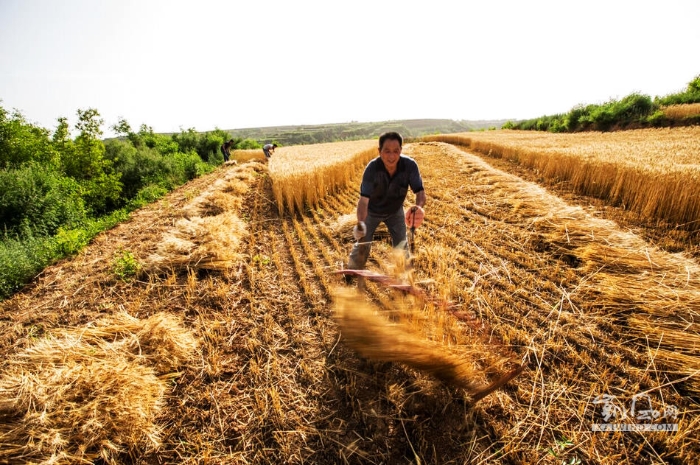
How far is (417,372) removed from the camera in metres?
2.26

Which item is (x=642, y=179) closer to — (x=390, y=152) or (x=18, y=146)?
(x=390, y=152)

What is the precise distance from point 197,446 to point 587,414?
291 centimetres

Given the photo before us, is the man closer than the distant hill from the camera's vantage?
Yes

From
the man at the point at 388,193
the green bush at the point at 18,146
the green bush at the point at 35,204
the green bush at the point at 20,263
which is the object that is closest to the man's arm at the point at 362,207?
the man at the point at 388,193

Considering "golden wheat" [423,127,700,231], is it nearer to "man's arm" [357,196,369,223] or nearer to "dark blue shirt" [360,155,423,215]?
"dark blue shirt" [360,155,423,215]

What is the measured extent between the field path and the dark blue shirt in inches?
43.6

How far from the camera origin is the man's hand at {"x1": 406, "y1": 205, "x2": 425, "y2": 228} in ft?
10.2

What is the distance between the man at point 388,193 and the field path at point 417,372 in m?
0.70

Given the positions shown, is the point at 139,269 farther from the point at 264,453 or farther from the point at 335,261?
the point at 264,453

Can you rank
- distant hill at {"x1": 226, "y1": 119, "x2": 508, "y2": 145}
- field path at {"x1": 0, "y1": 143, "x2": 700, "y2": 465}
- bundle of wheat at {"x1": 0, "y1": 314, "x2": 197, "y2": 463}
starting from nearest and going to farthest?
bundle of wheat at {"x1": 0, "y1": 314, "x2": 197, "y2": 463} → field path at {"x1": 0, "y1": 143, "x2": 700, "y2": 465} → distant hill at {"x1": 226, "y1": 119, "x2": 508, "y2": 145}

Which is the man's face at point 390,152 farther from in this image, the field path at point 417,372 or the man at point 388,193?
the field path at point 417,372

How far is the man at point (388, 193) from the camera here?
293 centimetres

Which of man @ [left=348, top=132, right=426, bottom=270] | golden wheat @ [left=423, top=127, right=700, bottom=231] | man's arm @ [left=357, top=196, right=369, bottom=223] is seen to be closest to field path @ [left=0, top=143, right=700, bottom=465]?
man @ [left=348, top=132, right=426, bottom=270]

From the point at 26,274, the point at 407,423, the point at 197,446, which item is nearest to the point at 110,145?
the point at 26,274
